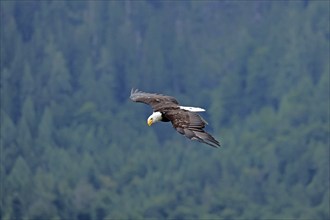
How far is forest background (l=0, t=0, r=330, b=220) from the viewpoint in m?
68.8

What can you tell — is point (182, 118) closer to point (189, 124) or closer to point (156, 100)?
point (189, 124)

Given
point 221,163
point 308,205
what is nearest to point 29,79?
point 221,163

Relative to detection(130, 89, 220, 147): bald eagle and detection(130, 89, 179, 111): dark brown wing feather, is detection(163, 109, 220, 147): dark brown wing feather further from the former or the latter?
detection(130, 89, 179, 111): dark brown wing feather

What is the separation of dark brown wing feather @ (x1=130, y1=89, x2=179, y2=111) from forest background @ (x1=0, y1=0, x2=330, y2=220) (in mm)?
38746

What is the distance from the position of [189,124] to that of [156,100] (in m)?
2.61

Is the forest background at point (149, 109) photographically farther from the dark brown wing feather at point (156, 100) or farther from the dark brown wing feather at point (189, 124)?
the dark brown wing feather at point (189, 124)

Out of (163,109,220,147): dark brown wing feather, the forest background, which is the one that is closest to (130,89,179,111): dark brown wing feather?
(163,109,220,147): dark brown wing feather

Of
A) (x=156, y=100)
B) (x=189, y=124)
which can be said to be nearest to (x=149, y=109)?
(x=156, y=100)

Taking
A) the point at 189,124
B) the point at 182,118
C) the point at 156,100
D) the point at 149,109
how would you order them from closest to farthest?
the point at 189,124, the point at 182,118, the point at 156,100, the point at 149,109

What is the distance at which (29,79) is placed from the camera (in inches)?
3184

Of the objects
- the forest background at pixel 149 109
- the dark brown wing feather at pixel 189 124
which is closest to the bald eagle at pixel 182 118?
the dark brown wing feather at pixel 189 124

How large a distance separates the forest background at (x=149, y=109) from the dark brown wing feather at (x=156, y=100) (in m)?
38.7

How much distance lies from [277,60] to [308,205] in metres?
17.7

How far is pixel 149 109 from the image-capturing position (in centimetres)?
7519
